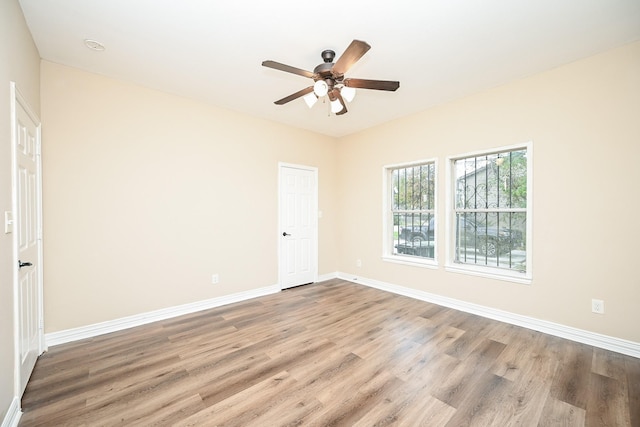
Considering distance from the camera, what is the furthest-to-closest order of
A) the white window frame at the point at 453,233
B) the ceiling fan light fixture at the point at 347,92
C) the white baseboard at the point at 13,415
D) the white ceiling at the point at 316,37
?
the white window frame at the point at 453,233, the ceiling fan light fixture at the point at 347,92, the white ceiling at the point at 316,37, the white baseboard at the point at 13,415

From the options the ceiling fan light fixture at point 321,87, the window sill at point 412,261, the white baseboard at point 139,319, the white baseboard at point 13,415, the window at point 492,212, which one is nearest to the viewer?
the white baseboard at point 13,415

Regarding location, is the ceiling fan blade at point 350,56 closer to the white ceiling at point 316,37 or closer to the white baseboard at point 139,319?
the white ceiling at point 316,37

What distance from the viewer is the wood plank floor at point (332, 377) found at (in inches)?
69.5

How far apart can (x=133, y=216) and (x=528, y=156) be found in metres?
4.70

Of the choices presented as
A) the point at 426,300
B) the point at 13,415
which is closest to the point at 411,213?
the point at 426,300

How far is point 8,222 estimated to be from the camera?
1726 millimetres

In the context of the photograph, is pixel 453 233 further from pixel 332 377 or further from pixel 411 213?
pixel 332 377

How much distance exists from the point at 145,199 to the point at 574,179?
4.84 meters

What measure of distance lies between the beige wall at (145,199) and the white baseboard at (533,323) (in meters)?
2.34

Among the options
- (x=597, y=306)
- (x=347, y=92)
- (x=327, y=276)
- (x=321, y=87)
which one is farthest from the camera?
(x=327, y=276)

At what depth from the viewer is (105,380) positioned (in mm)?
2146

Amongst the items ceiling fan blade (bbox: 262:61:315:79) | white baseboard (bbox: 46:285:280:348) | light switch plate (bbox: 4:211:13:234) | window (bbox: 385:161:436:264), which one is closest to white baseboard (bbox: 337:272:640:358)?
window (bbox: 385:161:436:264)

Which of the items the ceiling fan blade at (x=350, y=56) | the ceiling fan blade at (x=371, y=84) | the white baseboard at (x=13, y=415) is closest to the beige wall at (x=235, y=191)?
the white baseboard at (x=13, y=415)

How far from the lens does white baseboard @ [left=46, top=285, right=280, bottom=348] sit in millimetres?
2752
